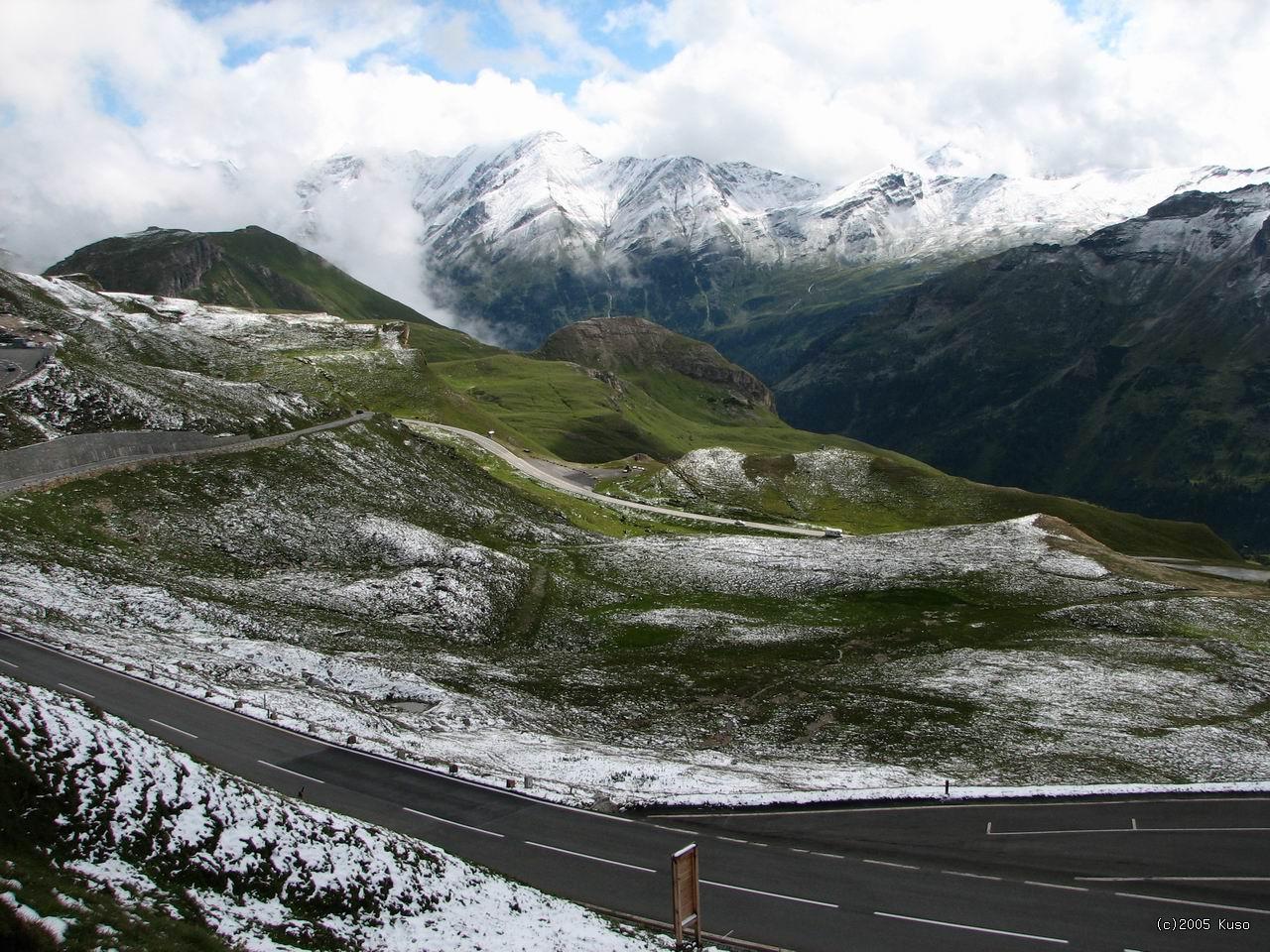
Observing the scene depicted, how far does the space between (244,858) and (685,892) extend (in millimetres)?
13740

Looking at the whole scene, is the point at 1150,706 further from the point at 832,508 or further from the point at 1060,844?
the point at 832,508

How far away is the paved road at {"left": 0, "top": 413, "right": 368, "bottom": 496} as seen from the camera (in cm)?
7700

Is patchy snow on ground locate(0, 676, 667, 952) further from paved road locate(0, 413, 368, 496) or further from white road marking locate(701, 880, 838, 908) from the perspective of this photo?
paved road locate(0, 413, 368, 496)

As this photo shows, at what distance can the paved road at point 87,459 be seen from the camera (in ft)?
253

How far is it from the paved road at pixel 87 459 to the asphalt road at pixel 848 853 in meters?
39.9

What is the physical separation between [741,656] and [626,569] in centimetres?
3058

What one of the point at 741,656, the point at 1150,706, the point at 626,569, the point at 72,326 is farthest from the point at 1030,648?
the point at 72,326

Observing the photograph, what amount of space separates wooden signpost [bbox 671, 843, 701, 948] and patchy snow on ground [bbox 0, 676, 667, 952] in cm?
116

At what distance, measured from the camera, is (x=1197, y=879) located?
1393 inches

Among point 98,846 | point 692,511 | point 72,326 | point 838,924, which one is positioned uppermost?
point 72,326

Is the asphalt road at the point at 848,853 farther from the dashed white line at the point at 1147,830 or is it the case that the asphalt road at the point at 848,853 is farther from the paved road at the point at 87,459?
the paved road at the point at 87,459

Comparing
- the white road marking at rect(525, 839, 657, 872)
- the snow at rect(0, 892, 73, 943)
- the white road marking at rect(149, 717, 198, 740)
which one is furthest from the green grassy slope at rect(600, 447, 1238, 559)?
the snow at rect(0, 892, 73, 943)

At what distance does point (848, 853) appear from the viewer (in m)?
37.5

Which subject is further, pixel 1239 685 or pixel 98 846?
pixel 1239 685
